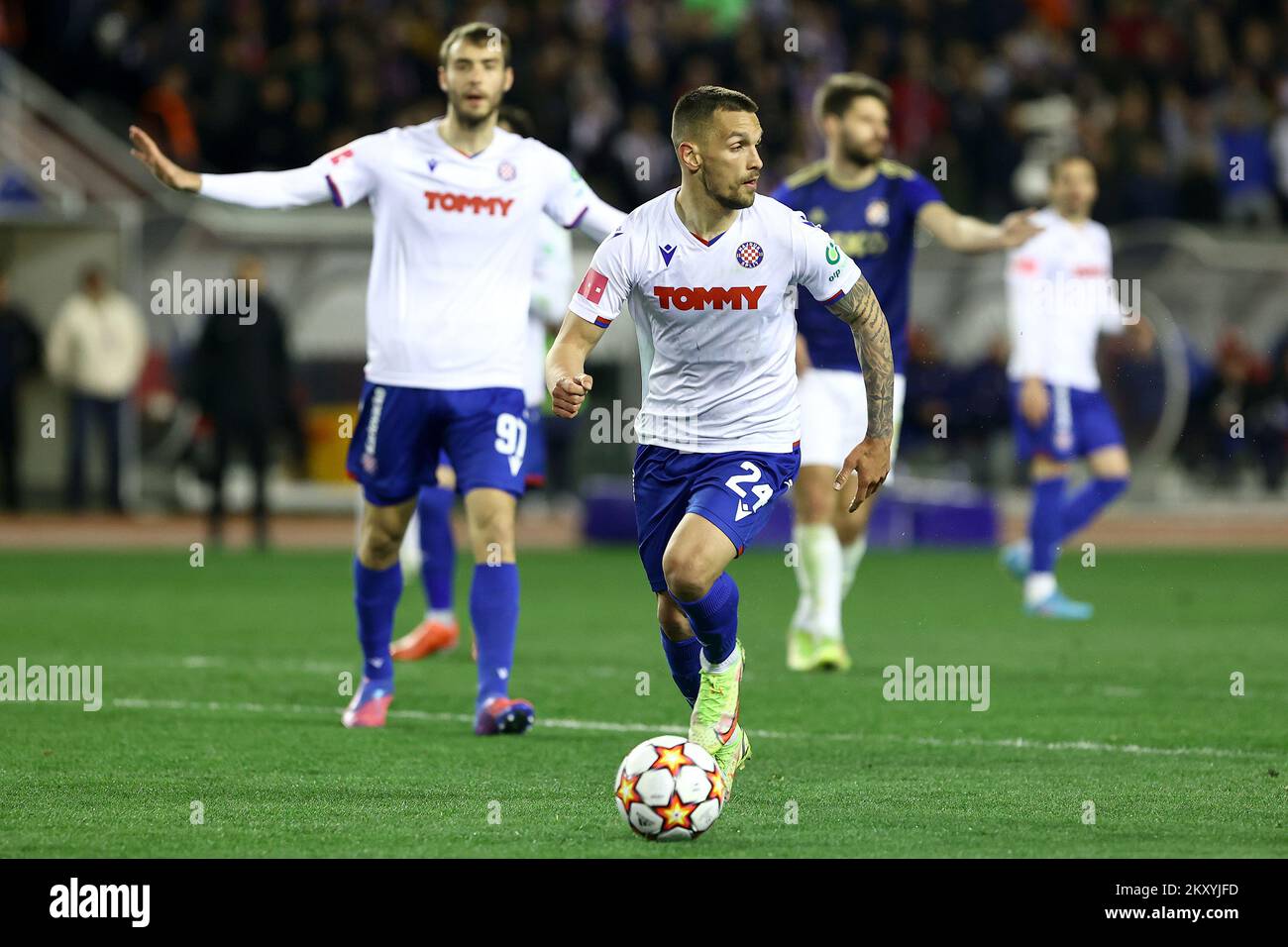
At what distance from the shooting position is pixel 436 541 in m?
10.8

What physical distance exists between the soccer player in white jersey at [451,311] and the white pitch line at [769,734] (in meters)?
0.29

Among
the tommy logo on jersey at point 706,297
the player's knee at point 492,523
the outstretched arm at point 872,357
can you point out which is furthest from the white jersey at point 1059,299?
the tommy logo on jersey at point 706,297

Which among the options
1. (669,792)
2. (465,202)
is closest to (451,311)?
(465,202)

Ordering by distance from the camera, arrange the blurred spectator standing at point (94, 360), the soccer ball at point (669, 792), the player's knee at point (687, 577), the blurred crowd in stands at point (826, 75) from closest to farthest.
→ the soccer ball at point (669, 792) < the player's knee at point (687, 577) < the blurred spectator standing at point (94, 360) < the blurred crowd in stands at point (826, 75)

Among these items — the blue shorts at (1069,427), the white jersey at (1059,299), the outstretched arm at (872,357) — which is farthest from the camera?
the blue shorts at (1069,427)

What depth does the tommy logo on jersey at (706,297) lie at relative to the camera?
6.66 metres

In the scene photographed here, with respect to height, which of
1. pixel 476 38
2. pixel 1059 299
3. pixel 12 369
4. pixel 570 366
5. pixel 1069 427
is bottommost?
pixel 1069 427

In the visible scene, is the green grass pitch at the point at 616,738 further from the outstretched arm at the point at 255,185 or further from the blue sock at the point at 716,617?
the outstretched arm at the point at 255,185

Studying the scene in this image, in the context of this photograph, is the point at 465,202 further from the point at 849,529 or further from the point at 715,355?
the point at 849,529

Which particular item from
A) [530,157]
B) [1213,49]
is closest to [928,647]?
[530,157]

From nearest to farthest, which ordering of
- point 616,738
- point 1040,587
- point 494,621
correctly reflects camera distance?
point 616,738, point 494,621, point 1040,587

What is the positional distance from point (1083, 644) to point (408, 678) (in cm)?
355

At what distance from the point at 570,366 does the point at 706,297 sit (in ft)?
1.83

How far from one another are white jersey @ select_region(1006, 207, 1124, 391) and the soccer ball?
6971 millimetres
